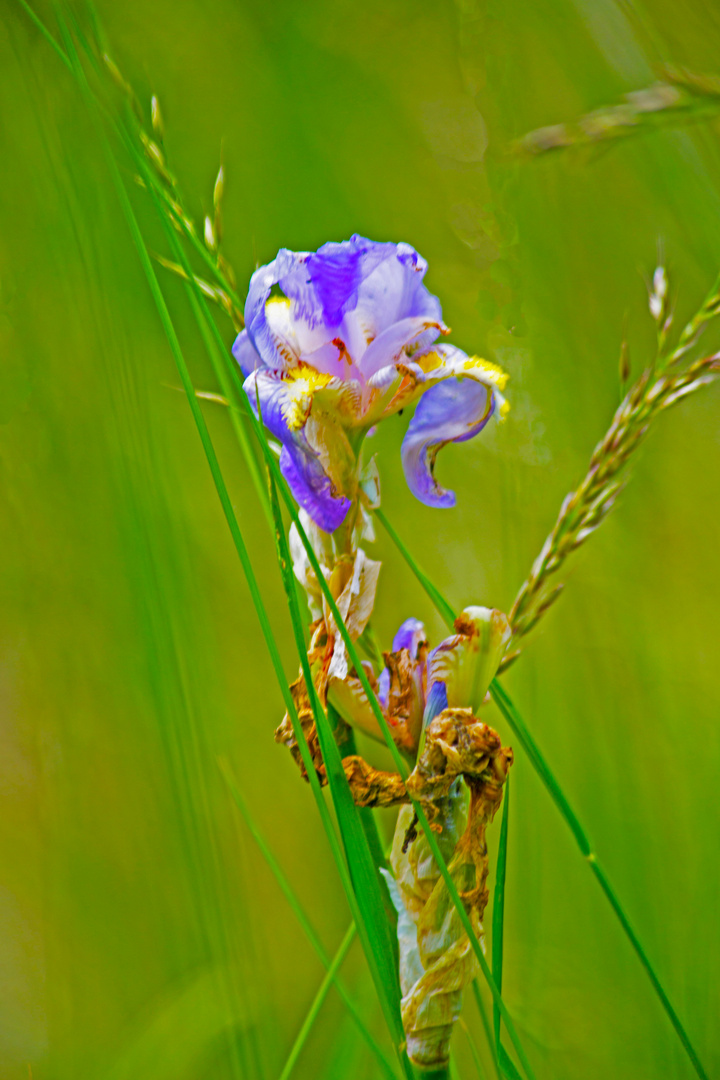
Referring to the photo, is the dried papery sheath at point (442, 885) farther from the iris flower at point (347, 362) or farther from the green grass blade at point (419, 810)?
the iris flower at point (347, 362)

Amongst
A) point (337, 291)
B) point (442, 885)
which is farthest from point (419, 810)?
point (337, 291)

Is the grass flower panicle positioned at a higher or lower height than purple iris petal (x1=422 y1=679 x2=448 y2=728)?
higher

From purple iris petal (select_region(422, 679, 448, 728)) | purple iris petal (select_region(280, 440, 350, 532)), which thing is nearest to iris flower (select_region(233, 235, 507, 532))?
purple iris petal (select_region(280, 440, 350, 532))

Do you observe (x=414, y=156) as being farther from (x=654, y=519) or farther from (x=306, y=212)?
(x=654, y=519)

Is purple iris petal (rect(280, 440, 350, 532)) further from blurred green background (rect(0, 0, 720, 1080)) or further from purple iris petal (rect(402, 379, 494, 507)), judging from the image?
blurred green background (rect(0, 0, 720, 1080))

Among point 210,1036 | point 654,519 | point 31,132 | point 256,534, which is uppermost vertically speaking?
point 31,132

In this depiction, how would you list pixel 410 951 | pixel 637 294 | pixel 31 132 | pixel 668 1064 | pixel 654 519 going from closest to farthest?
1. pixel 410 951
2. pixel 668 1064
3. pixel 31 132
4. pixel 654 519
5. pixel 637 294

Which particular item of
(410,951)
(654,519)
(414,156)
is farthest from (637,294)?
(410,951)

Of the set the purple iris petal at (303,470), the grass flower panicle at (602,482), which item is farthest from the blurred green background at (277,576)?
the purple iris petal at (303,470)
